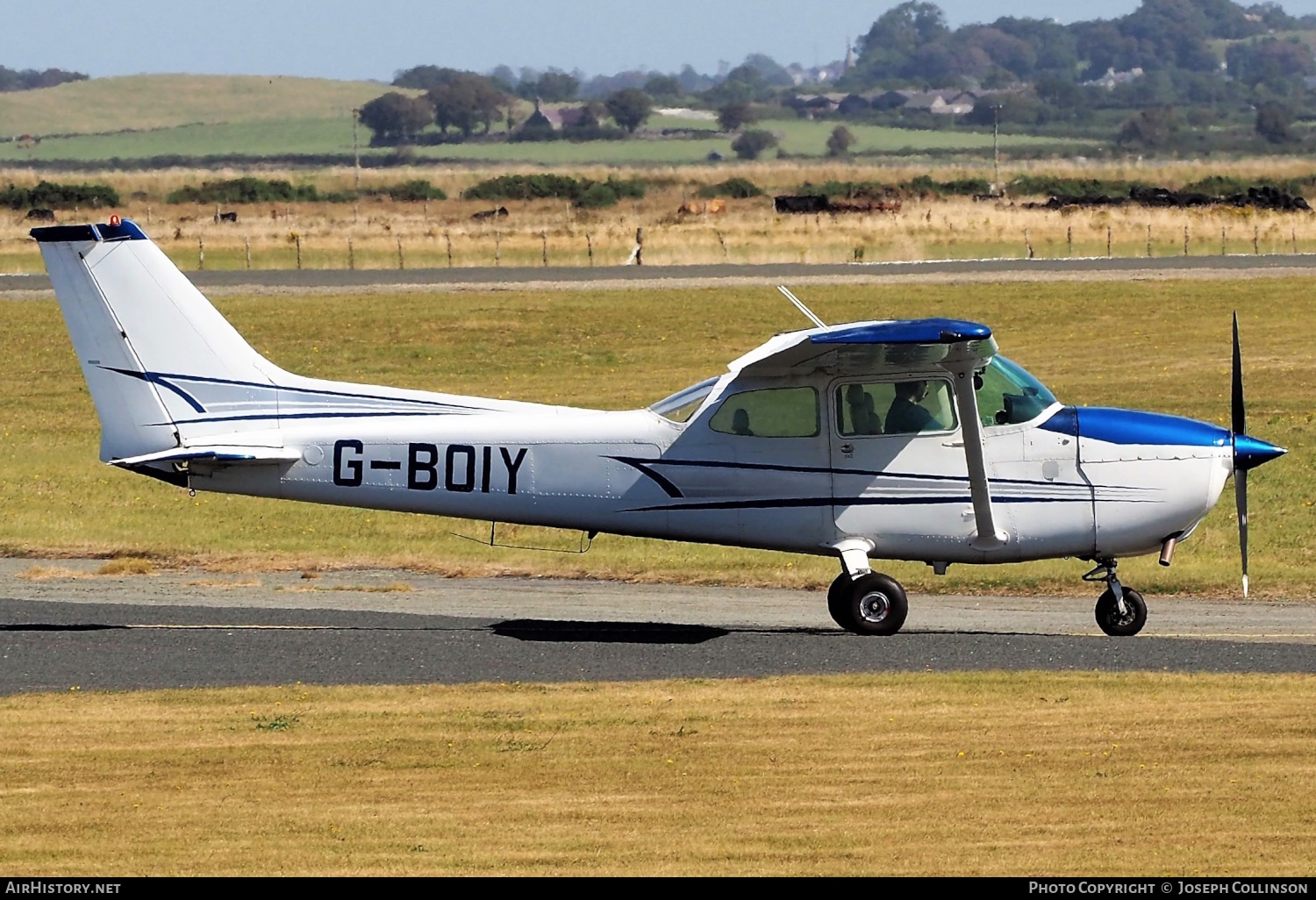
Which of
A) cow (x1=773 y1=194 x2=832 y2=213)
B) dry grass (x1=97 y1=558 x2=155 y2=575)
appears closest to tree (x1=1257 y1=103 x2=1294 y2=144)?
cow (x1=773 y1=194 x2=832 y2=213)

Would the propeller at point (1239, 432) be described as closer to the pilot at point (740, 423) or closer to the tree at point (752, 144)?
the pilot at point (740, 423)

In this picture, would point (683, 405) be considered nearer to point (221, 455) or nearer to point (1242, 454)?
point (221, 455)

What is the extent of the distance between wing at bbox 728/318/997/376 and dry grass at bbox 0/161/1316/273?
1506 inches

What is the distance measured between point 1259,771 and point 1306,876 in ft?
7.00

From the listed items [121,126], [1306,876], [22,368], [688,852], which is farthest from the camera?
[121,126]

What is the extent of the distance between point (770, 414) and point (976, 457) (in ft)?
5.54

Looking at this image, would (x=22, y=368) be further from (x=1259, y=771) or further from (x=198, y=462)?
(x=1259, y=771)

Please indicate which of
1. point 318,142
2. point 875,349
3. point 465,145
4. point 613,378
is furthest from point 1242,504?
point 465,145

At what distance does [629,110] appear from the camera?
19212 cm

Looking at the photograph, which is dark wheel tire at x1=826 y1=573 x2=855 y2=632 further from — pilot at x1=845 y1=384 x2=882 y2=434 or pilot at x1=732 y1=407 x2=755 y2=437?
pilot at x1=732 y1=407 x2=755 y2=437

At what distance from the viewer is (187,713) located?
12.3m

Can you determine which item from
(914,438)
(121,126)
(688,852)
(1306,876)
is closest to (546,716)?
(688,852)

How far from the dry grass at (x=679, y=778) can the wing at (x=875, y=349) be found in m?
2.48

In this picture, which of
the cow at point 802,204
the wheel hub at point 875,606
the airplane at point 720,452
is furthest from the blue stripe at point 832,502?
the cow at point 802,204
